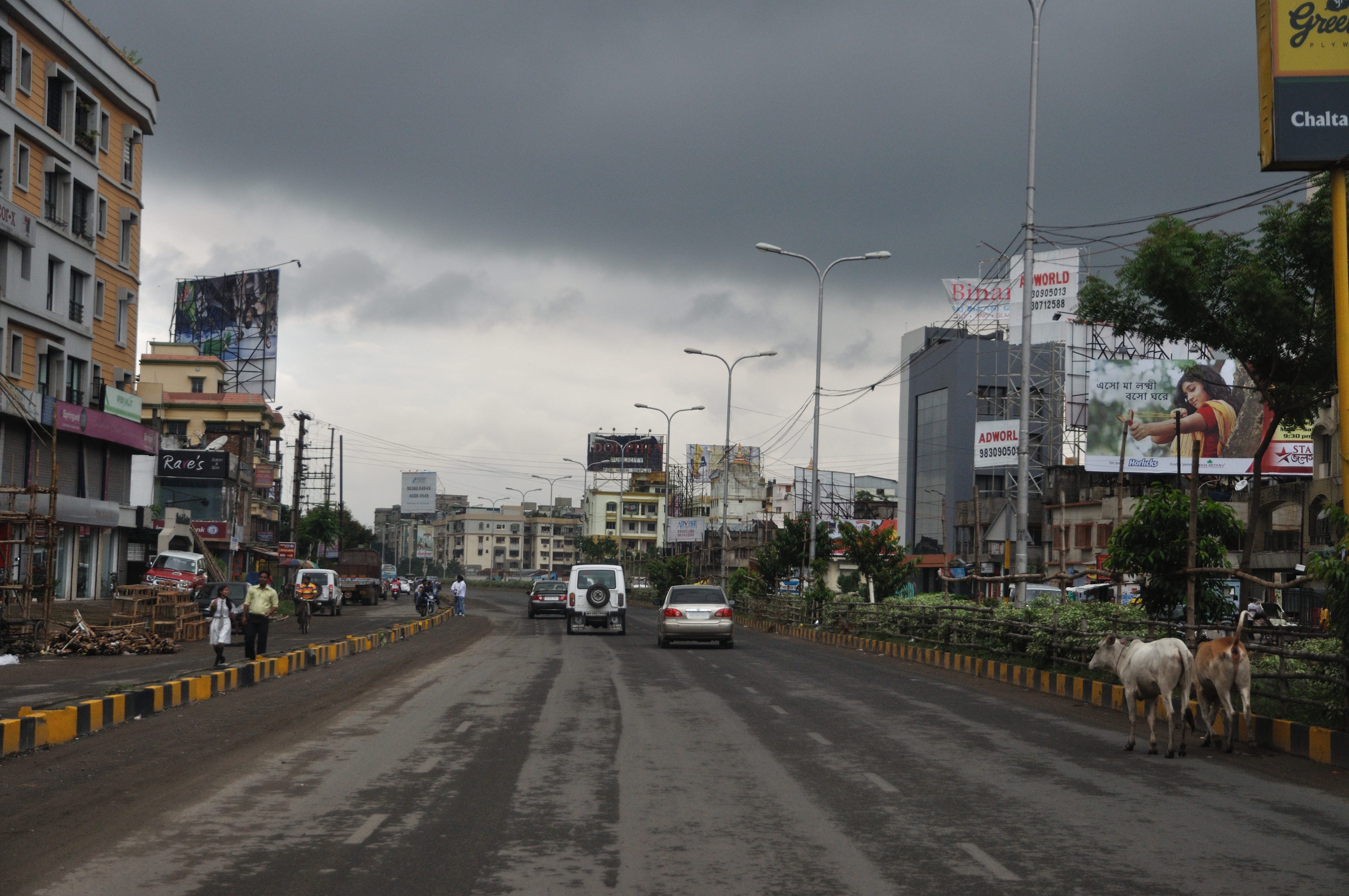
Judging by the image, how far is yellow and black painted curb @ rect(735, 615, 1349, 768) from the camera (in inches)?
503

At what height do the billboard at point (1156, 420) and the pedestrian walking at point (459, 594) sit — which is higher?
the billboard at point (1156, 420)

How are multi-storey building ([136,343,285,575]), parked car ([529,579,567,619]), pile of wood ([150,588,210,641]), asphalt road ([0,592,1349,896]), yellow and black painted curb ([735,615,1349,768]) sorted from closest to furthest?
asphalt road ([0,592,1349,896]) < yellow and black painted curb ([735,615,1349,768]) < pile of wood ([150,588,210,641]) < parked car ([529,579,567,619]) < multi-storey building ([136,343,285,575])

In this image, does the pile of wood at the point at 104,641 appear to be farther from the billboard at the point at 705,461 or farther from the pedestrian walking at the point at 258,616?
the billboard at the point at 705,461

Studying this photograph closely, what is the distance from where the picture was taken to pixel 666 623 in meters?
33.0

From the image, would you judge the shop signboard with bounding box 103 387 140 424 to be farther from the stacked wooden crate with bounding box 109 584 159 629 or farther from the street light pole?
the street light pole

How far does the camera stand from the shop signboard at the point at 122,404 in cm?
4459

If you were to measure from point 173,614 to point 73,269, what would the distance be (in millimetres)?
18810

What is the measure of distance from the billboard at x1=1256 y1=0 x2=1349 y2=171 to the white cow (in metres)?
5.42

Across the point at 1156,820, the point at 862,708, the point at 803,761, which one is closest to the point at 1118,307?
the point at 862,708

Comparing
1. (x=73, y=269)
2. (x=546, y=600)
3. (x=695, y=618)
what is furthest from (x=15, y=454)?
(x=546, y=600)

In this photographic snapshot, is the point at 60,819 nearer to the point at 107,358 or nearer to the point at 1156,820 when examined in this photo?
the point at 1156,820

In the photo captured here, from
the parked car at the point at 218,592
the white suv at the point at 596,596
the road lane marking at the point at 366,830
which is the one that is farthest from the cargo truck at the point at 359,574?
the road lane marking at the point at 366,830

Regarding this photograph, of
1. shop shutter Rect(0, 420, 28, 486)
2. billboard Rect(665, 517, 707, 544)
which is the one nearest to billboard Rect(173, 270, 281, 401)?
billboard Rect(665, 517, 707, 544)

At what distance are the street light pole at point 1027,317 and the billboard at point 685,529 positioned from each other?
69.1 m
